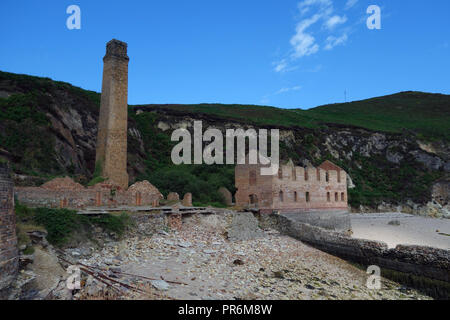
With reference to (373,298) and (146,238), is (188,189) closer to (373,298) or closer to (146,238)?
(146,238)

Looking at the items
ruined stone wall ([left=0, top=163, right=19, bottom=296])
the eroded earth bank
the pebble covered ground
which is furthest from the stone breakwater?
ruined stone wall ([left=0, top=163, right=19, bottom=296])

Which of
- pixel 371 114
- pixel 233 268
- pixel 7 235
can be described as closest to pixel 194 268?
pixel 233 268

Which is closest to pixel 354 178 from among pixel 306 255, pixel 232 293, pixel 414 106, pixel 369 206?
pixel 369 206

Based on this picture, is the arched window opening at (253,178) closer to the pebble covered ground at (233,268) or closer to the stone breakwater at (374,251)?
the stone breakwater at (374,251)

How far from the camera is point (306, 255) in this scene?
1458 cm

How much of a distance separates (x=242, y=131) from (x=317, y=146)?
14.3 metres

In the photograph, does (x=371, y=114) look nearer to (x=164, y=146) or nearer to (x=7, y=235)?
(x=164, y=146)

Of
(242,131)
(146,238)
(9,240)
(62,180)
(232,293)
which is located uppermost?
(242,131)

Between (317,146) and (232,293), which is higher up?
(317,146)

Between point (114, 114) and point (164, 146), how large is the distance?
2054 cm

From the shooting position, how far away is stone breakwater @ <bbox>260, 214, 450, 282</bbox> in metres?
11.6

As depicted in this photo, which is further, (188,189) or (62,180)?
(188,189)

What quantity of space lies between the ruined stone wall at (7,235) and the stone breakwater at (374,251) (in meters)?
13.4

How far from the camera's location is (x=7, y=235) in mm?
Result: 7176
